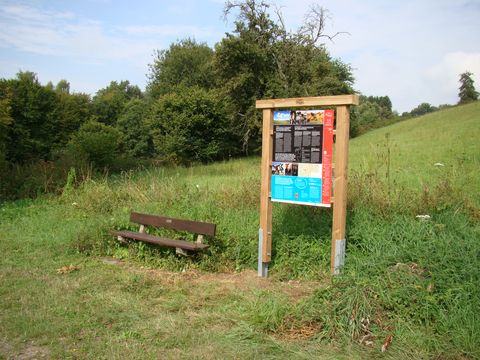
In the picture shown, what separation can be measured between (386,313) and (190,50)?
51960 mm

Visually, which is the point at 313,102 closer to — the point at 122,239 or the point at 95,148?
the point at 122,239

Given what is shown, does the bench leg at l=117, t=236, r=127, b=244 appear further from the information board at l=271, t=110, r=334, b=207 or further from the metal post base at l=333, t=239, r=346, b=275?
the metal post base at l=333, t=239, r=346, b=275

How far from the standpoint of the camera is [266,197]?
5816 mm

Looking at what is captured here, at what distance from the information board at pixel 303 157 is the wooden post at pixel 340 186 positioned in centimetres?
10

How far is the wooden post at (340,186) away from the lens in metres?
5.06

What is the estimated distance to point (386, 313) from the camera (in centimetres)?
408

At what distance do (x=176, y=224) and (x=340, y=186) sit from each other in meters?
2.79

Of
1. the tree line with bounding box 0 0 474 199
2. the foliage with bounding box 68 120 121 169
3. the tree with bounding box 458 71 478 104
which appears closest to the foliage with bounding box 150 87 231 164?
the tree line with bounding box 0 0 474 199

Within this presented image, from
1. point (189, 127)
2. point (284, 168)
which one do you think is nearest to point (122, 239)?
point (284, 168)

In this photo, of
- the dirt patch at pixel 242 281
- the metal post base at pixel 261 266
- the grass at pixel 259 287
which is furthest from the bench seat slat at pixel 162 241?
the metal post base at pixel 261 266

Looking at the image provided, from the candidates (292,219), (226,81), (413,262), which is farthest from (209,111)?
(413,262)

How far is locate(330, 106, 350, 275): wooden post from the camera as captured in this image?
5062mm

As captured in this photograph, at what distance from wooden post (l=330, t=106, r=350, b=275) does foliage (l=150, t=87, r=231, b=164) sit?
24042 millimetres

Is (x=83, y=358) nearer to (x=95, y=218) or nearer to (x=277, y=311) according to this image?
(x=277, y=311)
